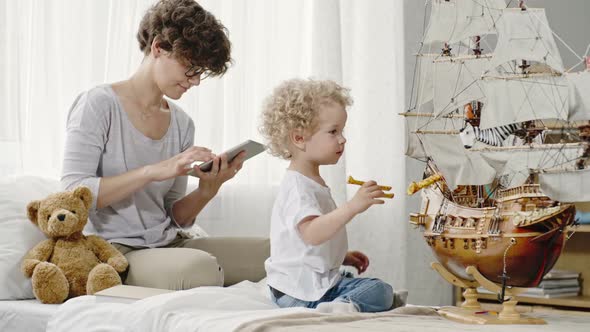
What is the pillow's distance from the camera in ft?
5.42

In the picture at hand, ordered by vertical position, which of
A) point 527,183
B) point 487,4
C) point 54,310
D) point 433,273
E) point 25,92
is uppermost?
point 487,4

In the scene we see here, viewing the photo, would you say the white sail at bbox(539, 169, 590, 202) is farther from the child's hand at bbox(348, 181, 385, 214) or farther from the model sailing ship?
the child's hand at bbox(348, 181, 385, 214)

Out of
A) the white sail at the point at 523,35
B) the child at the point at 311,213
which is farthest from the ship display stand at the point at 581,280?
the white sail at the point at 523,35

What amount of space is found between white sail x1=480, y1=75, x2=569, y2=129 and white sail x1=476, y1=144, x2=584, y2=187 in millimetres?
45

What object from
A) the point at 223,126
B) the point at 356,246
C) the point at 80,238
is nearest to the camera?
the point at 80,238

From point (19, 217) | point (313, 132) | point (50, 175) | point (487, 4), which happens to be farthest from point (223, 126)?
point (487, 4)

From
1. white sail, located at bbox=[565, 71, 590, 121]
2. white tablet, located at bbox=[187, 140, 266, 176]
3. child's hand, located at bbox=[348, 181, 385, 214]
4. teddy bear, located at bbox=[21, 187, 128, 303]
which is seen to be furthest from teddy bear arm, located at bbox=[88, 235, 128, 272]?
white sail, located at bbox=[565, 71, 590, 121]

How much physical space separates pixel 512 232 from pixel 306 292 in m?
0.39

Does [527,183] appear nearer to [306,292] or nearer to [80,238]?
Result: [306,292]

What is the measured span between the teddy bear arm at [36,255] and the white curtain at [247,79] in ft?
1.65

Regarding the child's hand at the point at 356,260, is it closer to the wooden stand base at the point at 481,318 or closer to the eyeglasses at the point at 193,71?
the wooden stand base at the point at 481,318

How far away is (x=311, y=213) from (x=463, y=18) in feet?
1.38

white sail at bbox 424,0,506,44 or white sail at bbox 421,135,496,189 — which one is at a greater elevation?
white sail at bbox 424,0,506,44

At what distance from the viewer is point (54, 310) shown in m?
1.51
